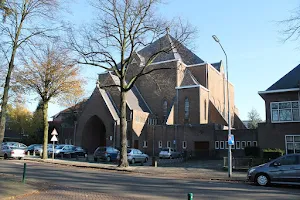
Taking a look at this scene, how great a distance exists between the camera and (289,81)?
27.0 metres

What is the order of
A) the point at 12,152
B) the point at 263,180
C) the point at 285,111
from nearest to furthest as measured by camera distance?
the point at 263,180
the point at 285,111
the point at 12,152

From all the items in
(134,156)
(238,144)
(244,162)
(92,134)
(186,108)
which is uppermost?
(186,108)

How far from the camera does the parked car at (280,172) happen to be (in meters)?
13.4

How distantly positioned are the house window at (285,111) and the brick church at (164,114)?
12647 millimetres

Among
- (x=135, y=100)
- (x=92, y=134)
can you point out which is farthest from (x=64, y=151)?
(x=135, y=100)

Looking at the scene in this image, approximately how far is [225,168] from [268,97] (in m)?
9.49

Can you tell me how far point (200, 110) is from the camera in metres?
49.0

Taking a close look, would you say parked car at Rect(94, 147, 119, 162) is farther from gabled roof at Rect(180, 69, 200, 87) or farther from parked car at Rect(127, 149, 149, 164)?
gabled roof at Rect(180, 69, 200, 87)

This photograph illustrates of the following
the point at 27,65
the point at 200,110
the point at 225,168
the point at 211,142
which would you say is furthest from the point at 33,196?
the point at 200,110

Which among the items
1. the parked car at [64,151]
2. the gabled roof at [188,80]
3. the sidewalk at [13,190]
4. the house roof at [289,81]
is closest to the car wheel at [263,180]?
the sidewalk at [13,190]

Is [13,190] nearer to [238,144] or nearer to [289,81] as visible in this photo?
[289,81]

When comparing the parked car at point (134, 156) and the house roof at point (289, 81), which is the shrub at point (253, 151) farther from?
the parked car at point (134, 156)

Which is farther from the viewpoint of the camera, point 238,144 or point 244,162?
point 238,144

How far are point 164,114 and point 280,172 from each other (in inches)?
1559
